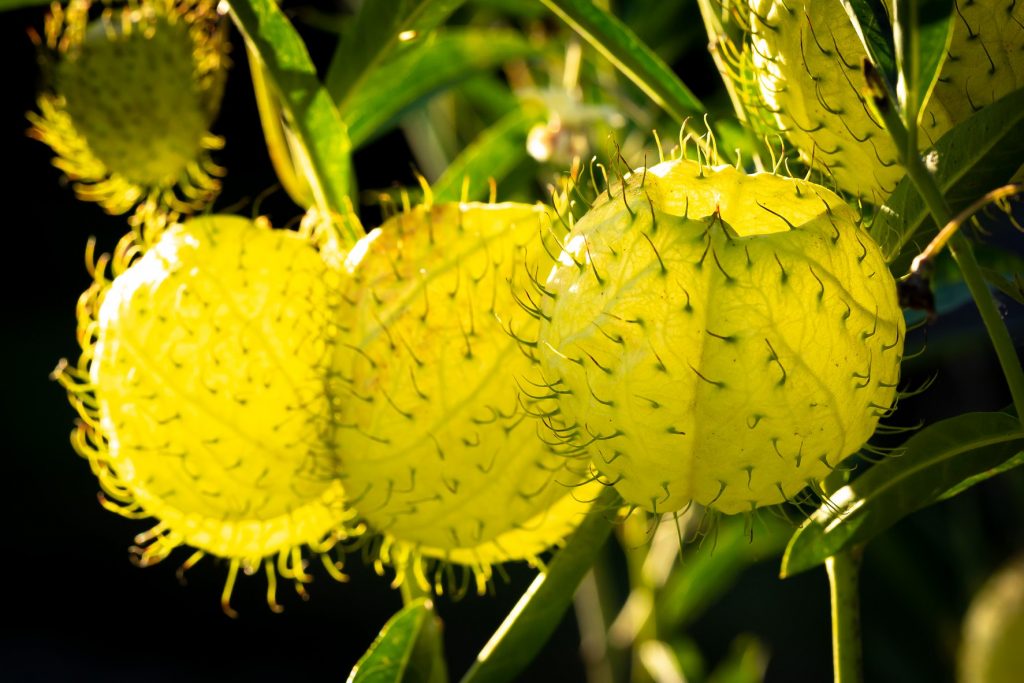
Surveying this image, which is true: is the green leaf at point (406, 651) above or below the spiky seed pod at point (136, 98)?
below

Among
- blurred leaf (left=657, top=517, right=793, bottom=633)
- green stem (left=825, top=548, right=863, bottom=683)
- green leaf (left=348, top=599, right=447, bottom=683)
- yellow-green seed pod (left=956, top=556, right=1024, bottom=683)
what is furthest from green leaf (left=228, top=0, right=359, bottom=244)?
yellow-green seed pod (left=956, top=556, right=1024, bottom=683)

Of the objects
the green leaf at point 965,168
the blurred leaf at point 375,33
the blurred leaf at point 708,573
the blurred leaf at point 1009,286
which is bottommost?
the blurred leaf at point 708,573

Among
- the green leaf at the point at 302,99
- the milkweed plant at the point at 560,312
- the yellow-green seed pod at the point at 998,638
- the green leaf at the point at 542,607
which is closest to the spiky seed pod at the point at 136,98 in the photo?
the milkweed plant at the point at 560,312

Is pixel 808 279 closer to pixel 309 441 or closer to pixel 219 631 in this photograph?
pixel 309 441

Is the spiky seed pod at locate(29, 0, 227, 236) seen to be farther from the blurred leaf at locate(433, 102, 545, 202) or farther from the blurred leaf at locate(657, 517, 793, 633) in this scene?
the blurred leaf at locate(657, 517, 793, 633)

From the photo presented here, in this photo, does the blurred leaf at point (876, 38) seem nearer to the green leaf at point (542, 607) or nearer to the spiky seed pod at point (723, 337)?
the spiky seed pod at point (723, 337)

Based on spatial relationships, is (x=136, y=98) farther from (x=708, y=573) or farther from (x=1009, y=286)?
(x=708, y=573)

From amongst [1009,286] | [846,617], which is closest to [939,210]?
[1009,286]
